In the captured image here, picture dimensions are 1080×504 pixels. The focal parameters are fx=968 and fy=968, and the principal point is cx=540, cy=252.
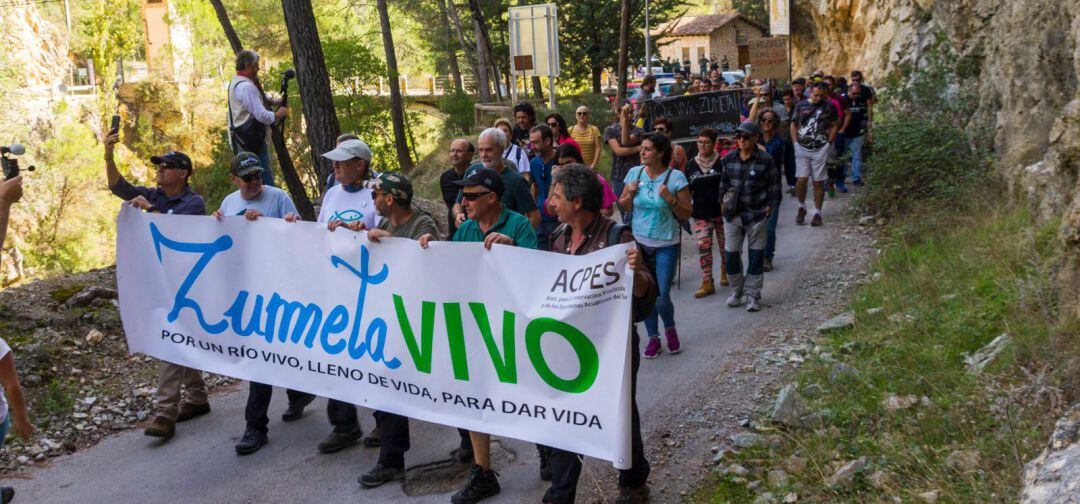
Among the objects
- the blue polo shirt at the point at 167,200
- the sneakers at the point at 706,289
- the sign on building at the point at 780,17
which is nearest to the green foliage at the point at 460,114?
the sign on building at the point at 780,17

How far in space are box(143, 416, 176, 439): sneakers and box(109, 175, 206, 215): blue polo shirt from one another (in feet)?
5.08

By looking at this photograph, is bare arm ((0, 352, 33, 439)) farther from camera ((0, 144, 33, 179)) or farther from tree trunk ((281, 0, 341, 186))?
tree trunk ((281, 0, 341, 186))

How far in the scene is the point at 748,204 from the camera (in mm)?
9867

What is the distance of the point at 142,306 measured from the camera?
23.5ft

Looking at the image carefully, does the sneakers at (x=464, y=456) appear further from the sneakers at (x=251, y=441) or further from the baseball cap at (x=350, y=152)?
the baseball cap at (x=350, y=152)

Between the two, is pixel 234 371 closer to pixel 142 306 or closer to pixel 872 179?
pixel 142 306

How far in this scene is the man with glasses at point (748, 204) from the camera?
984cm

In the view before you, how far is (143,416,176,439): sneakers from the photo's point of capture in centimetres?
714

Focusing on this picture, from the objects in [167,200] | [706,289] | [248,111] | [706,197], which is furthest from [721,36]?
[167,200]

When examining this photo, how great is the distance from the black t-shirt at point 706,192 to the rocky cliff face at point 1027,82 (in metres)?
3.04

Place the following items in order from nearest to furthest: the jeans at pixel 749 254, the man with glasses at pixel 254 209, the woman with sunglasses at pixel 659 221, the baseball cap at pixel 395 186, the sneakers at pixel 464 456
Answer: the baseball cap at pixel 395 186
the sneakers at pixel 464 456
the man with glasses at pixel 254 209
the woman with sunglasses at pixel 659 221
the jeans at pixel 749 254

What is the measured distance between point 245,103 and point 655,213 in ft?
14.7

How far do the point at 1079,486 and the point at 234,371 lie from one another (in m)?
5.16

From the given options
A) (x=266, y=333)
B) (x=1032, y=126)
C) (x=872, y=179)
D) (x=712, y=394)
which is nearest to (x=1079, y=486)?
(x=712, y=394)
